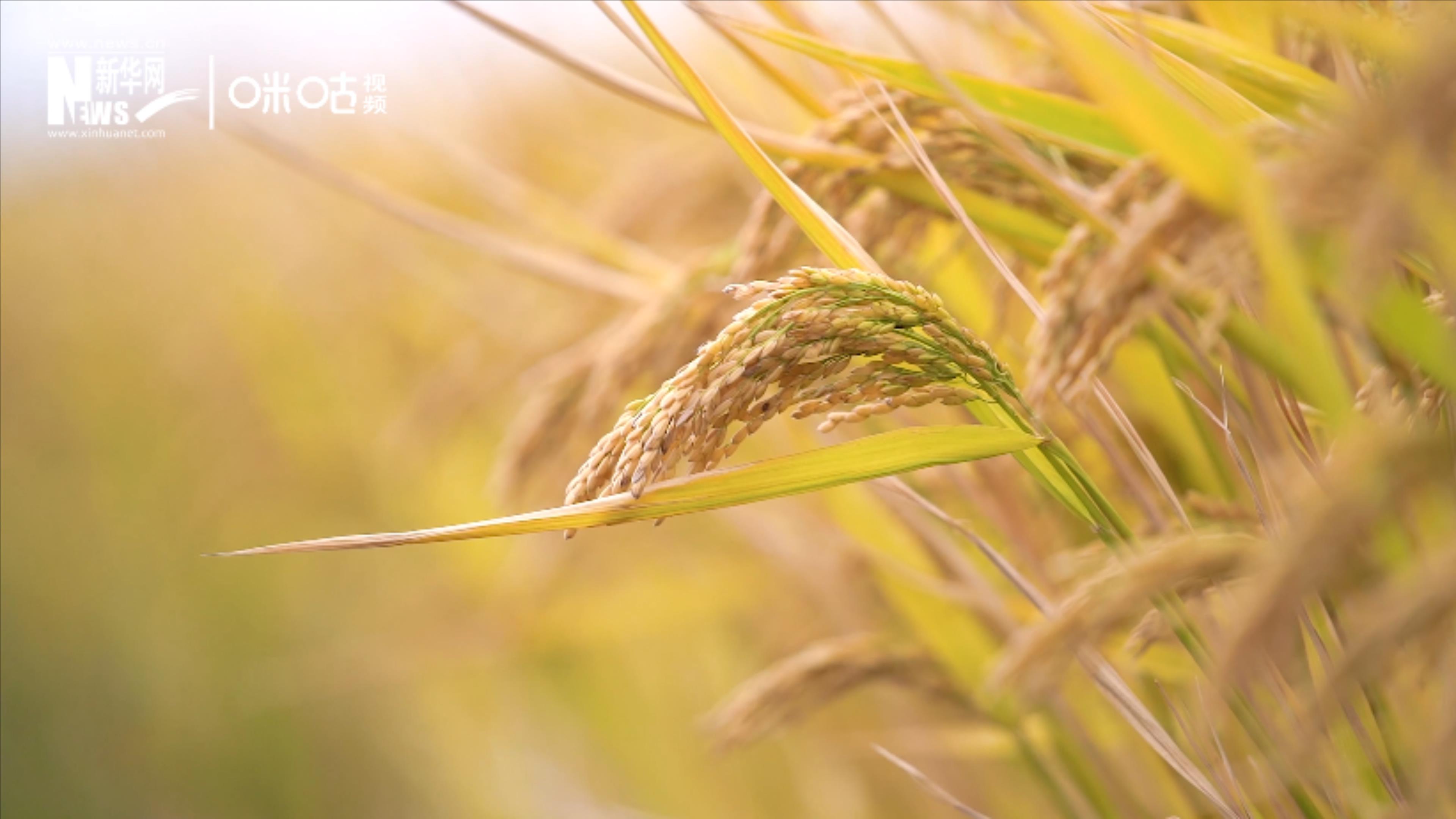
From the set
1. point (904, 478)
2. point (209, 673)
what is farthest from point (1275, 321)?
point (209, 673)

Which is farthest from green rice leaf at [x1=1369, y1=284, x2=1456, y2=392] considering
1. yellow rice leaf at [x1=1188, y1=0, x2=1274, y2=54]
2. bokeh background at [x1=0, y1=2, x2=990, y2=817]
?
bokeh background at [x1=0, y1=2, x2=990, y2=817]

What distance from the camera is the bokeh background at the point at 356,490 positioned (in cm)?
140

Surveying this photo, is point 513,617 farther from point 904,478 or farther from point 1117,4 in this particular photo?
point 1117,4

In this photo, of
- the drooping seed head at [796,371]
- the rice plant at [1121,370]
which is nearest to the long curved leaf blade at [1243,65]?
the rice plant at [1121,370]

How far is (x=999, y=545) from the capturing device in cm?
89

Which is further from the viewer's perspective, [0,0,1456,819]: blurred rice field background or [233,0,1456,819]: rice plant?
[0,0,1456,819]: blurred rice field background

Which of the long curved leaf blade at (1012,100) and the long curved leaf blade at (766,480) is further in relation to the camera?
the long curved leaf blade at (1012,100)

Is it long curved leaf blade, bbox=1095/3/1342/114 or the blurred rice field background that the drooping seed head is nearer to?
the blurred rice field background

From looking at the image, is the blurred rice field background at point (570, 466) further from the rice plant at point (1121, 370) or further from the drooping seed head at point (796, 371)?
the drooping seed head at point (796, 371)

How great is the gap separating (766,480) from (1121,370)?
0.47m

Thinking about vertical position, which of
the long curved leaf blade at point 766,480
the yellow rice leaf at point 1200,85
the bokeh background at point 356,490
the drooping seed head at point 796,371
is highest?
the yellow rice leaf at point 1200,85
